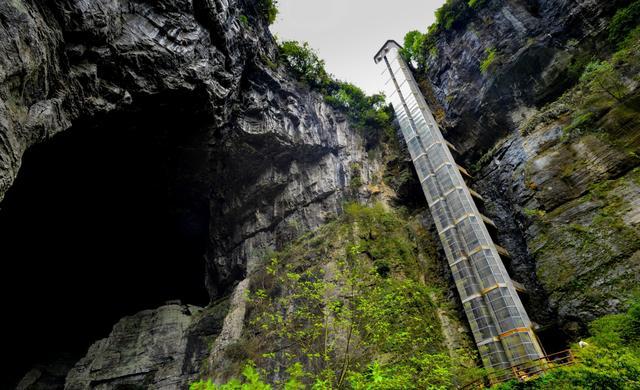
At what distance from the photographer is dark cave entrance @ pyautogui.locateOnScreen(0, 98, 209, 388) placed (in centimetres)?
1822

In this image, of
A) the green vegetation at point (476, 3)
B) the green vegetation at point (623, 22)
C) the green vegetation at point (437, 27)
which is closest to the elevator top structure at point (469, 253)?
the green vegetation at point (437, 27)

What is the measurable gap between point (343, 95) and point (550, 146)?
17099 mm

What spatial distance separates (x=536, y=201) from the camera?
1750cm

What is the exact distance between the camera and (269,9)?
1074 inches

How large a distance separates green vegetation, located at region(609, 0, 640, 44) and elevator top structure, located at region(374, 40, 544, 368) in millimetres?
10047

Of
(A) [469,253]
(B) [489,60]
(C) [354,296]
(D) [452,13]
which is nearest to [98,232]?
(C) [354,296]

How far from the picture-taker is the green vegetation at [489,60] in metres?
22.9

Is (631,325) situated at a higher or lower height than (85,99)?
lower

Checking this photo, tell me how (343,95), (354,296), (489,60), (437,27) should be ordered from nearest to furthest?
(354,296) < (489,60) < (437,27) < (343,95)

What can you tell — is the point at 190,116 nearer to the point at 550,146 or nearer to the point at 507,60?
the point at 550,146

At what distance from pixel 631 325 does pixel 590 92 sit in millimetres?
12069

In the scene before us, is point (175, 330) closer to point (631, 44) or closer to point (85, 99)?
point (85, 99)

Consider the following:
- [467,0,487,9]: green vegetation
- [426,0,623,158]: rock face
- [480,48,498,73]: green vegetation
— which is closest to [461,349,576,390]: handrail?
[426,0,623,158]: rock face

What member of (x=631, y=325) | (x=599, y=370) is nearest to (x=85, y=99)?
(x=599, y=370)
